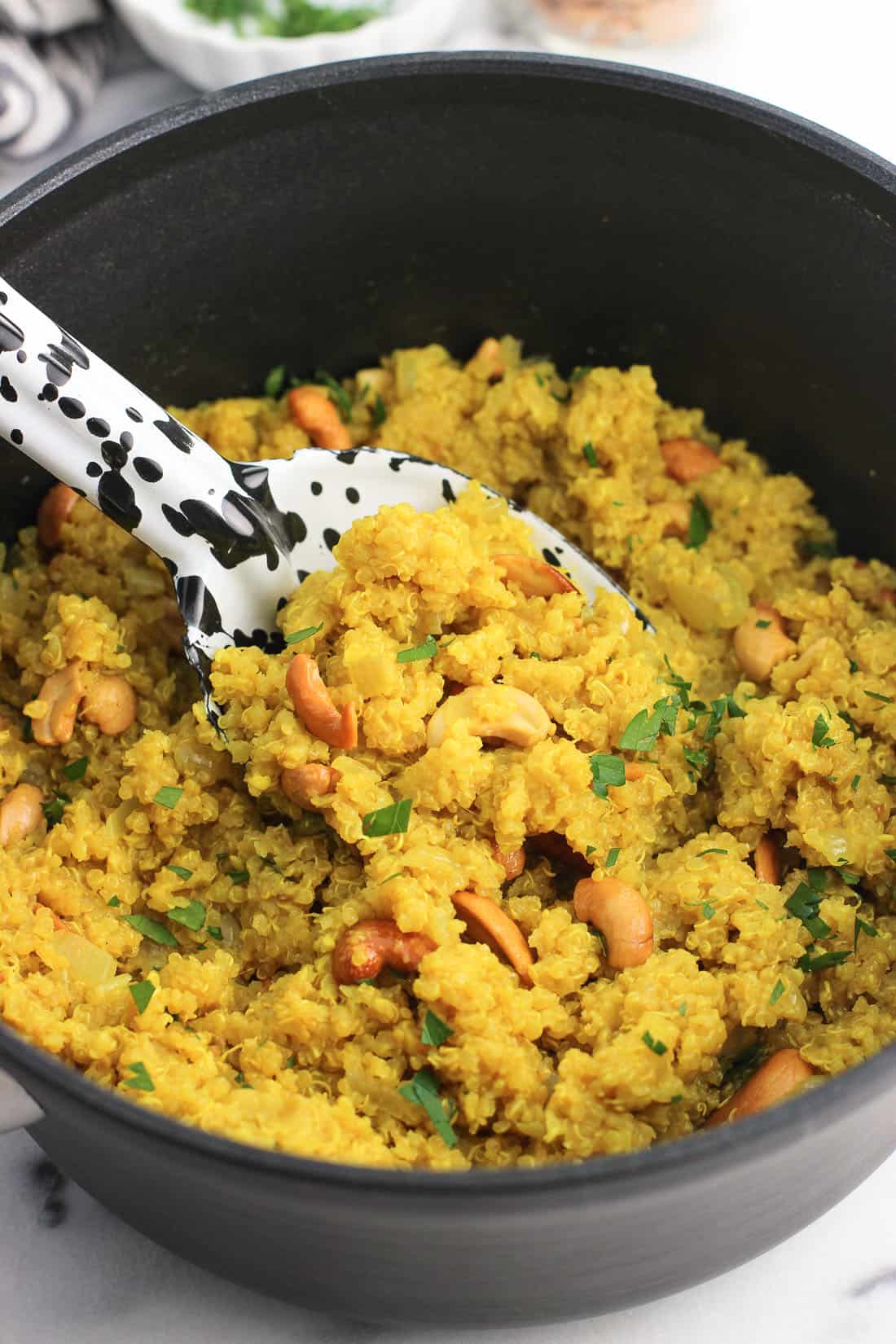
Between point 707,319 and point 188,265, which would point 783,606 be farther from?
point 188,265

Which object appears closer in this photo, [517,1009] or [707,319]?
[517,1009]

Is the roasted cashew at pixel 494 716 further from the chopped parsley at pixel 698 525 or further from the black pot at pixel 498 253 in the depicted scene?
the black pot at pixel 498 253

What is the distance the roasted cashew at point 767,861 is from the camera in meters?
2.31

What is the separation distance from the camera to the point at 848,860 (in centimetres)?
227

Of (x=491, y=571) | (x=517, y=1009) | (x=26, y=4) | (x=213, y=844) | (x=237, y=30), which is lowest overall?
(x=213, y=844)

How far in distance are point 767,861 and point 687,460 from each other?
87 centimetres

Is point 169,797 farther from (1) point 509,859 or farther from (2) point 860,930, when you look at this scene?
(2) point 860,930

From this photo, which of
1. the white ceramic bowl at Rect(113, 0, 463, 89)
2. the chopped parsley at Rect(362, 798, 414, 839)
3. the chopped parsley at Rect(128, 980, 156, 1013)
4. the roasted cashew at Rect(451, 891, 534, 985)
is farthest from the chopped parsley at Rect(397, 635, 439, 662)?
the white ceramic bowl at Rect(113, 0, 463, 89)

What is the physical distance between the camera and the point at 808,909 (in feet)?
7.39

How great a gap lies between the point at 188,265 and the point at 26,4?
4.10ft

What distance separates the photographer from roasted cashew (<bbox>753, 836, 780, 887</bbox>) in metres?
2.31

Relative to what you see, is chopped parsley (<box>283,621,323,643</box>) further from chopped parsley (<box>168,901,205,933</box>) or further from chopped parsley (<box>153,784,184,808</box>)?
chopped parsley (<box>168,901,205,933</box>)

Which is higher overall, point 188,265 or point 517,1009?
point 188,265

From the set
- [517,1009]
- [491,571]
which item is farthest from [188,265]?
[517,1009]
